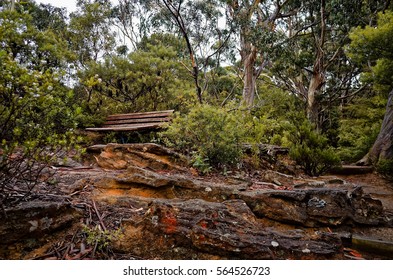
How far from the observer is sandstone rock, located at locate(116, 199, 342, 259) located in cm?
215

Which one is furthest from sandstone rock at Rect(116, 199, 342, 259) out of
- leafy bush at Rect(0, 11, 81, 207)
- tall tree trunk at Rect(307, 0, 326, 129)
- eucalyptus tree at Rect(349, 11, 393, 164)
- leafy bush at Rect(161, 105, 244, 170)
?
tall tree trunk at Rect(307, 0, 326, 129)

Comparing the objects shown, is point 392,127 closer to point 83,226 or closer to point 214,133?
point 214,133

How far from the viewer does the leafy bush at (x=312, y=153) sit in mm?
5703

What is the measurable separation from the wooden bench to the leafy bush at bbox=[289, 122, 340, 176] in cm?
304

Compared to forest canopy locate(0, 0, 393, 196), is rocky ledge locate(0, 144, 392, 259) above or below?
below

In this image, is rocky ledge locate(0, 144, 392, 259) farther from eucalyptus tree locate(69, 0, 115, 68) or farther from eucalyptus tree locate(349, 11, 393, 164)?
eucalyptus tree locate(69, 0, 115, 68)

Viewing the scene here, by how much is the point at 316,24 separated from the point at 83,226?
1431 cm

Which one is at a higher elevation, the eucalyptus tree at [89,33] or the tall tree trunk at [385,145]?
the eucalyptus tree at [89,33]

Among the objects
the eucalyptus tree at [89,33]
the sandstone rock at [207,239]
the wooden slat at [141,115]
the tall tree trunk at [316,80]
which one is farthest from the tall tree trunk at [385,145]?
the eucalyptus tree at [89,33]

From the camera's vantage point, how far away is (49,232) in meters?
2.14

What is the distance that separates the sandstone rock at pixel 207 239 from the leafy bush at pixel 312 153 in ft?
11.3

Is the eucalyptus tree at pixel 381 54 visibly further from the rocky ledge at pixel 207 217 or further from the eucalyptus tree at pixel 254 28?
the rocky ledge at pixel 207 217

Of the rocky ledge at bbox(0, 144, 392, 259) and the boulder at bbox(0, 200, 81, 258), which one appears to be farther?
the rocky ledge at bbox(0, 144, 392, 259)
